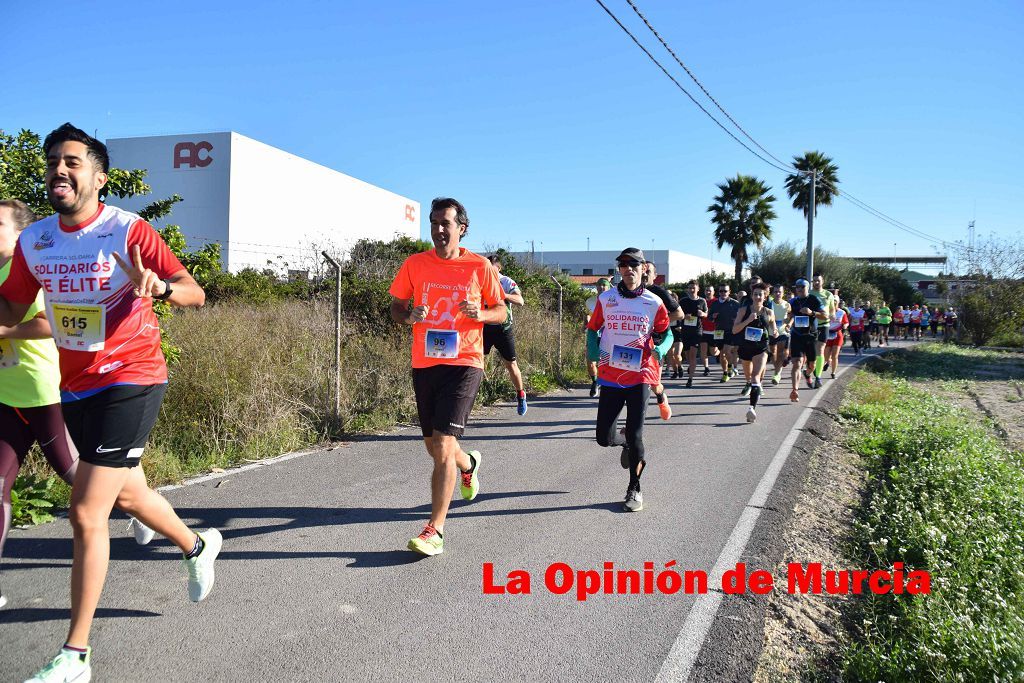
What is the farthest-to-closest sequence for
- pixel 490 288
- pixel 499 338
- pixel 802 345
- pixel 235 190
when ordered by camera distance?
pixel 235 190 < pixel 802 345 < pixel 499 338 < pixel 490 288

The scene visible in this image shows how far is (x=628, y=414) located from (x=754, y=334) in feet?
18.6

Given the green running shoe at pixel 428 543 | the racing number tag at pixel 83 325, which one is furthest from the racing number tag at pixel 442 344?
the racing number tag at pixel 83 325

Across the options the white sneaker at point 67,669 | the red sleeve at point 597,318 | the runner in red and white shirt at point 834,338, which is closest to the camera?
the white sneaker at point 67,669

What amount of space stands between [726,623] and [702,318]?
11.6 meters

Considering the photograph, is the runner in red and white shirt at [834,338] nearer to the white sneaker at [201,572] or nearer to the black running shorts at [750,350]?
the black running shorts at [750,350]

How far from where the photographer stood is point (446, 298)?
14.6ft

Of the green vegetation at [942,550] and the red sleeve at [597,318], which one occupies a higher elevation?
the red sleeve at [597,318]

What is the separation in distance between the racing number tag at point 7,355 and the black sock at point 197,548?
49.9 inches

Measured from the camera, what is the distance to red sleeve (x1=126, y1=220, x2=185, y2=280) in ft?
9.94

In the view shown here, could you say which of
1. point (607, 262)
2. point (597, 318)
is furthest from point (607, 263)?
point (597, 318)

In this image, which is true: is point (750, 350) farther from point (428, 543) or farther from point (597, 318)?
point (428, 543)

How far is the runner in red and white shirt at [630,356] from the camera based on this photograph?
5.57 m

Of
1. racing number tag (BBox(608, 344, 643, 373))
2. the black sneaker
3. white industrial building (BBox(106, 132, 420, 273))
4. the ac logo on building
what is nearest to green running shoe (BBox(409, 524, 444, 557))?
the black sneaker

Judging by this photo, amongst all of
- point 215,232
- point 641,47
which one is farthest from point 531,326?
point 215,232
